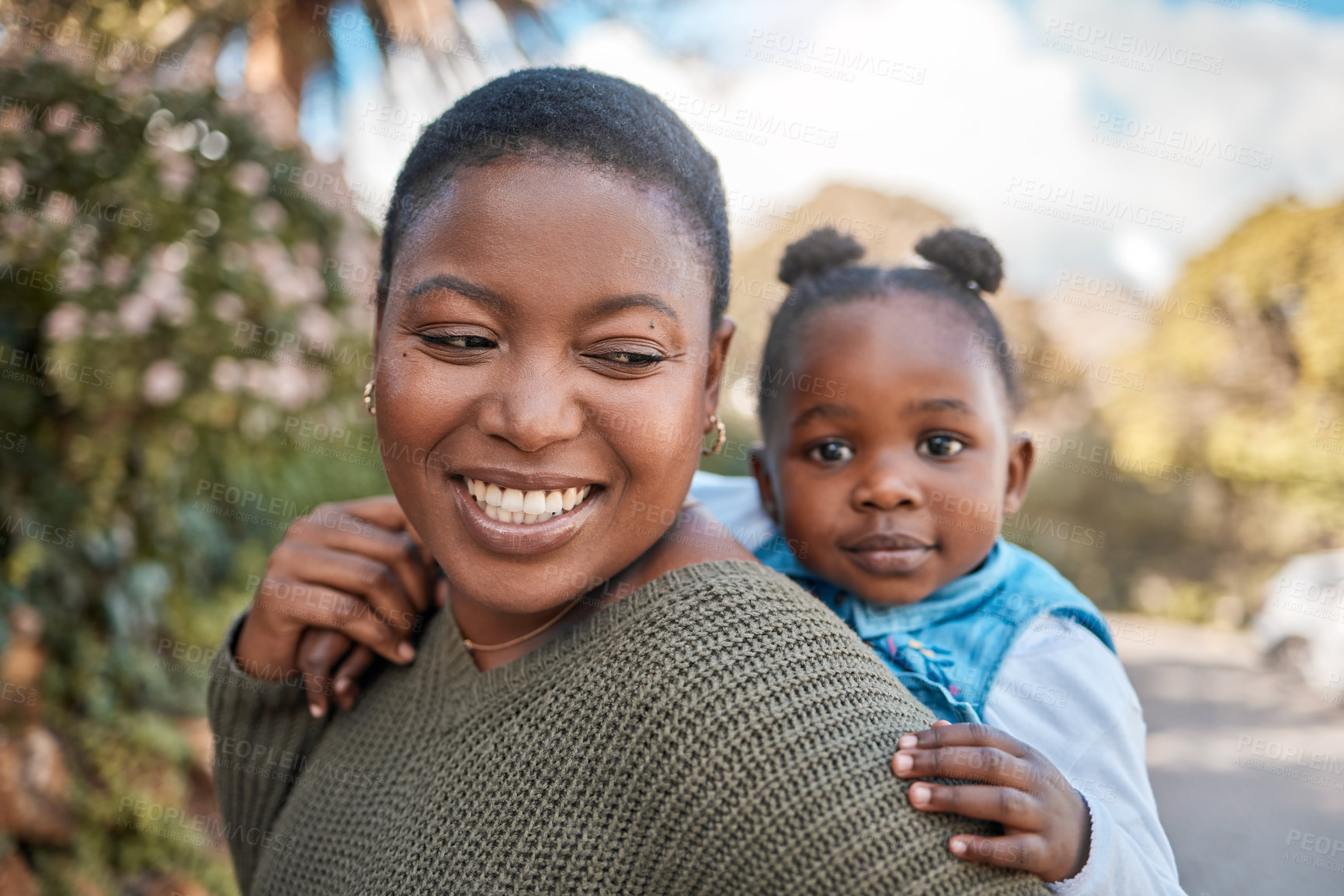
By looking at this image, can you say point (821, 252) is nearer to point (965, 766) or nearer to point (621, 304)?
point (621, 304)

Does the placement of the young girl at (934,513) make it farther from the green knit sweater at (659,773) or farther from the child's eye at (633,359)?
the child's eye at (633,359)

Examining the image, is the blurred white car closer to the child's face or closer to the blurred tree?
the child's face

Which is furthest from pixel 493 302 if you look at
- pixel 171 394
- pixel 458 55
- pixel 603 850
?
pixel 458 55

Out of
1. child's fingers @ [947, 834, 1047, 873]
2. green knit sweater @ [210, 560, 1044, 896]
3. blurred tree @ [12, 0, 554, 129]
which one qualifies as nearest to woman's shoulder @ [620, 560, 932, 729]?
green knit sweater @ [210, 560, 1044, 896]

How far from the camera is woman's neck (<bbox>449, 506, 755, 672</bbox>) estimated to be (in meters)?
1.35

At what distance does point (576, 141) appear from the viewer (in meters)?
1.25

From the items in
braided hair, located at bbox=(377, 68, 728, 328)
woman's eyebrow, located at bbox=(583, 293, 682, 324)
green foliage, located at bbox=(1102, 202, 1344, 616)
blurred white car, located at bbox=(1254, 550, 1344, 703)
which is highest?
braided hair, located at bbox=(377, 68, 728, 328)

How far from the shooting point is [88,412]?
3805 millimetres

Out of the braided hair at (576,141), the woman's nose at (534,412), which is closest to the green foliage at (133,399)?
the braided hair at (576,141)

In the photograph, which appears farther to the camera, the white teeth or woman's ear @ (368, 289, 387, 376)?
woman's ear @ (368, 289, 387, 376)

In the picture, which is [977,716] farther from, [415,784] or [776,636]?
[415,784]

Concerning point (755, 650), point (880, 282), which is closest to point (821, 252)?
point (880, 282)

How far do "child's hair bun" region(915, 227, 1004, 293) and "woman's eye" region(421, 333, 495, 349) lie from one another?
4.04ft

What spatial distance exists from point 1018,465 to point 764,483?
59cm
